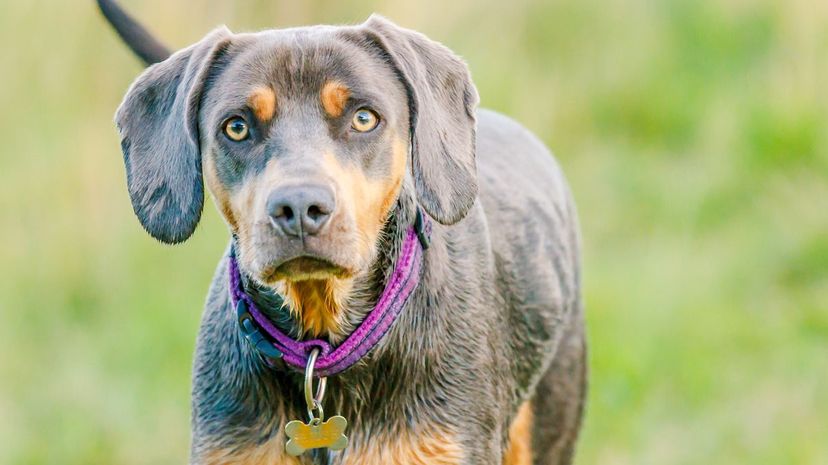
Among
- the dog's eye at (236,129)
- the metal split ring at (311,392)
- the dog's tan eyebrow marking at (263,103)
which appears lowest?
the metal split ring at (311,392)

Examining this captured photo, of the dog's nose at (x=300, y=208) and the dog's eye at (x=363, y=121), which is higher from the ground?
the dog's eye at (x=363, y=121)

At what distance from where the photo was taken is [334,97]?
401 cm

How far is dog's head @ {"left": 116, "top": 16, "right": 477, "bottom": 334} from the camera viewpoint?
12.6 feet

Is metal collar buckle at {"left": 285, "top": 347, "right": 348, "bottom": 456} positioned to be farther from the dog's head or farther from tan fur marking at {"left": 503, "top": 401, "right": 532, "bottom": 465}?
tan fur marking at {"left": 503, "top": 401, "right": 532, "bottom": 465}

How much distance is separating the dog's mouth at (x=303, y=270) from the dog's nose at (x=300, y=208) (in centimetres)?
11

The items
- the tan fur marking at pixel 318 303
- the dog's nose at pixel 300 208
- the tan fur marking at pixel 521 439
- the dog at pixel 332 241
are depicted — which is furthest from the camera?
the tan fur marking at pixel 521 439

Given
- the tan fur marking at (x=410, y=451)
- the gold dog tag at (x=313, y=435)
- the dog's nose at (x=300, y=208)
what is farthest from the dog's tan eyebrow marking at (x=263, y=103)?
the tan fur marking at (x=410, y=451)

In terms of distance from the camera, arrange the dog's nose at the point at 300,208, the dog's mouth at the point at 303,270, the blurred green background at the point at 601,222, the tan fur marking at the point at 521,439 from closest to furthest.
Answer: the dog's nose at the point at 300,208 < the dog's mouth at the point at 303,270 < the tan fur marking at the point at 521,439 < the blurred green background at the point at 601,222

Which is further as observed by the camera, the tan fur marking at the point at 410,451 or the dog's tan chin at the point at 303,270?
the tan fur marking at the point at 410,451

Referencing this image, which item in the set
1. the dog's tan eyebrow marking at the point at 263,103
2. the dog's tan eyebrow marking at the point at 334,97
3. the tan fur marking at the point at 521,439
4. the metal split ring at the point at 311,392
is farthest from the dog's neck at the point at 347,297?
the tan fur marking at the point at 521,439

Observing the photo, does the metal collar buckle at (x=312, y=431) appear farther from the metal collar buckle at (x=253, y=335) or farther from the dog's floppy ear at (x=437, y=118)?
the dog's floppy ear at (x=437, y=118)

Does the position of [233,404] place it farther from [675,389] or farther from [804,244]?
[804,244]

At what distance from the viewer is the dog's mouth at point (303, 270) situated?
3844mm

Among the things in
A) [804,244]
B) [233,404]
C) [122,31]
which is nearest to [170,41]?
[122,31]
